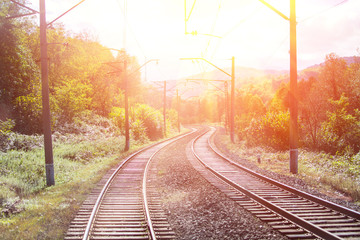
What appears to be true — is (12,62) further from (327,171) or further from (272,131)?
(327,171)

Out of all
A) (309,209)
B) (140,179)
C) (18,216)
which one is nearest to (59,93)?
(140,179)

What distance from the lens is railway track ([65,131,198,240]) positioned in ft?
20.2

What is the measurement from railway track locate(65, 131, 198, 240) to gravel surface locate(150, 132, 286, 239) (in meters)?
0.35

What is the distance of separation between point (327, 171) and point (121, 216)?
10.1 meters

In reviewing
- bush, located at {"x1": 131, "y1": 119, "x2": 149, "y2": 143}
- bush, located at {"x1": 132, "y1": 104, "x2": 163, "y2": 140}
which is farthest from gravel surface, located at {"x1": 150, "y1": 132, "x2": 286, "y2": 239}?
bush, located at {"x1": 132, "y1": 104, "x2": 163, "y2": 140}

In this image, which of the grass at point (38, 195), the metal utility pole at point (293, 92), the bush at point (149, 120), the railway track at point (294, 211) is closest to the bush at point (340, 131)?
the metal utility pole at point (293, 92)

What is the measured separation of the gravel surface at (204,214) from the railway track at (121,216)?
346 mm

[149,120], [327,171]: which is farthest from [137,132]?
[327,171]

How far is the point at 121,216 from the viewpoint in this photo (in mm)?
7344

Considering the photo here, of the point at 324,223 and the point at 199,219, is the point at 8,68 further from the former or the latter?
the point at 324,223

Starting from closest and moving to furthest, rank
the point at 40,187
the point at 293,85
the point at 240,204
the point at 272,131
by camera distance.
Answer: the point at 240,204
the point at 40,187
the point at 293,85
the point at 272,131

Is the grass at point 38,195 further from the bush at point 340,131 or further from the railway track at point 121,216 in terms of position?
the bush at point 340,131

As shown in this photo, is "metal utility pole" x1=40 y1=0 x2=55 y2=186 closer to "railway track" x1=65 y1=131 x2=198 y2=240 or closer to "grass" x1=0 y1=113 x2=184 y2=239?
"grass" x1=0 y1=113 x2=184 y2=239

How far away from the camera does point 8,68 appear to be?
18.9 meters
